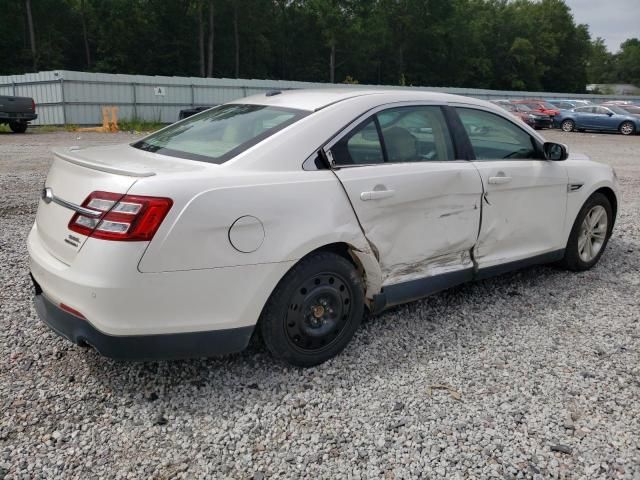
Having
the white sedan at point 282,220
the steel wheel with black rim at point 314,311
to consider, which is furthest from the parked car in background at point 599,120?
the steel wheel with black rim at point 314,311

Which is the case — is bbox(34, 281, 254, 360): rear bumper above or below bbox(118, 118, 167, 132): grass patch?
above

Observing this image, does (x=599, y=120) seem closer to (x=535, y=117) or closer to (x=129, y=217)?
(x=535, y=117)

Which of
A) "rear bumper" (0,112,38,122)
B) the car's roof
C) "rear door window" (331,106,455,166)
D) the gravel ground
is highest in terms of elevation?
the car's roof

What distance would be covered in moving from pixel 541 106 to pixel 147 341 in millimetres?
30836

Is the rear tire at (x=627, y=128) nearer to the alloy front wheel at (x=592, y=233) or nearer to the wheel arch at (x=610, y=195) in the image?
the wheel arch at (x=610, y=195)

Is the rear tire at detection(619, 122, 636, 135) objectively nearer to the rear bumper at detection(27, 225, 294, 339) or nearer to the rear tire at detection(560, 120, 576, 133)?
the rear tire at detection(560, 120, 576, 133)

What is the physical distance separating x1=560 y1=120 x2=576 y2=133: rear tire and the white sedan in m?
26.8

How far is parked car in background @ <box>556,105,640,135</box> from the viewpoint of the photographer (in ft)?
90.0

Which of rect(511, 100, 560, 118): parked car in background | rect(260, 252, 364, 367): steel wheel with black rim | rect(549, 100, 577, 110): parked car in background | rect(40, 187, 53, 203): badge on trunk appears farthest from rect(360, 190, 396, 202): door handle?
rect(549, 100, 577, 110): parked car in background

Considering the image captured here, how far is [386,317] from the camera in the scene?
4.08 m

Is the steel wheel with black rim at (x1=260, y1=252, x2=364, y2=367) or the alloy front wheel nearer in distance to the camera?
the steel wheel with black rim at (x1=260, y1=252, x2=364, y2=367)

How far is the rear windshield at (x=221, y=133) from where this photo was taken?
324 cm

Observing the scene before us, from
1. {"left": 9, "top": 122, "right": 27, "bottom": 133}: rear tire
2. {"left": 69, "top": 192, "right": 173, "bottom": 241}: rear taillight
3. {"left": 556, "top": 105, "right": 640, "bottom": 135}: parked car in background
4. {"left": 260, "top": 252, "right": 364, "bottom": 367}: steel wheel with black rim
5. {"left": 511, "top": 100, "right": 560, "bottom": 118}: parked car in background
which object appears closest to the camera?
{"left": 69, "top": 192, "right": 173, "bottom": 241}: rear taillight

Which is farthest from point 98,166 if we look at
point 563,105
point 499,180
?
point 563,105
